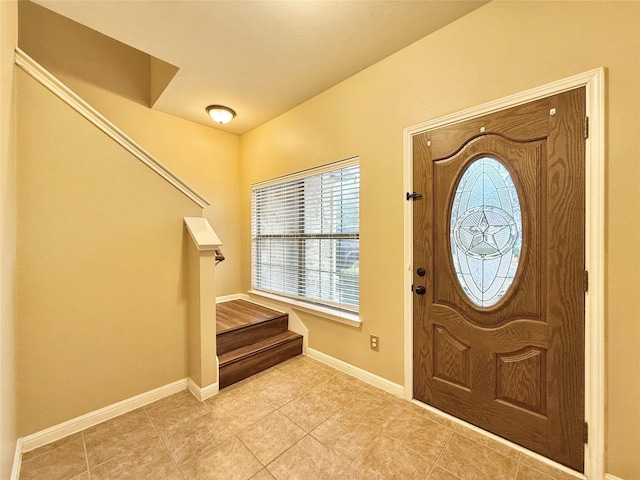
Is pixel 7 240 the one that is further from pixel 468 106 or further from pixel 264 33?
pixel 468 106

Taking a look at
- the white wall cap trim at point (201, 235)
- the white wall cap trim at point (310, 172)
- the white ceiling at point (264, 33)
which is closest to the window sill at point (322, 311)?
the white wall cap trim at point (201, 235)

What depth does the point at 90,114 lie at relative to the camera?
1.84 m

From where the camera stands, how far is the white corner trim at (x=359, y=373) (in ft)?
7.32

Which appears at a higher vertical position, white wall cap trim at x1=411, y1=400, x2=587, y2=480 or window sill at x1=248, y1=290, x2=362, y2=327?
window sill at x1=248, y1=290, x2=362, y2=327

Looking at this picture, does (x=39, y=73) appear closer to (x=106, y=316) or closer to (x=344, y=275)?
(x=106, y=316)

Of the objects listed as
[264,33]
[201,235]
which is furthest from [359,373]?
[264,33]

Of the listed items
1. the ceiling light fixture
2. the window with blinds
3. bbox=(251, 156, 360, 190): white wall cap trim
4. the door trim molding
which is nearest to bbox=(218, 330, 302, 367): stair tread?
the window with blinds

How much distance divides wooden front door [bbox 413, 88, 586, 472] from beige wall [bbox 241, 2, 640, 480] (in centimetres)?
13

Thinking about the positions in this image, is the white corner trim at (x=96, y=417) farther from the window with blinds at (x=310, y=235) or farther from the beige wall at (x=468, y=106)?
the window with blinds at (x=310, y=235)

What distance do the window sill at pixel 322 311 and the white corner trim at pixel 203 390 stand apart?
110 centimetres

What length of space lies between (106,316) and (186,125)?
8.20 feet

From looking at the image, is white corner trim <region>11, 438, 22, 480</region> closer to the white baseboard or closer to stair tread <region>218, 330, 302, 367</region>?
stair tread <region>218, 330, 302, 367</region>

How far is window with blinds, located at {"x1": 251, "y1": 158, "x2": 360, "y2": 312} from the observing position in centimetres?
264

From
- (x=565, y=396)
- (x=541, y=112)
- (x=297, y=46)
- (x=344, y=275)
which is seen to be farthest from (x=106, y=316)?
(x=541, y=112)
